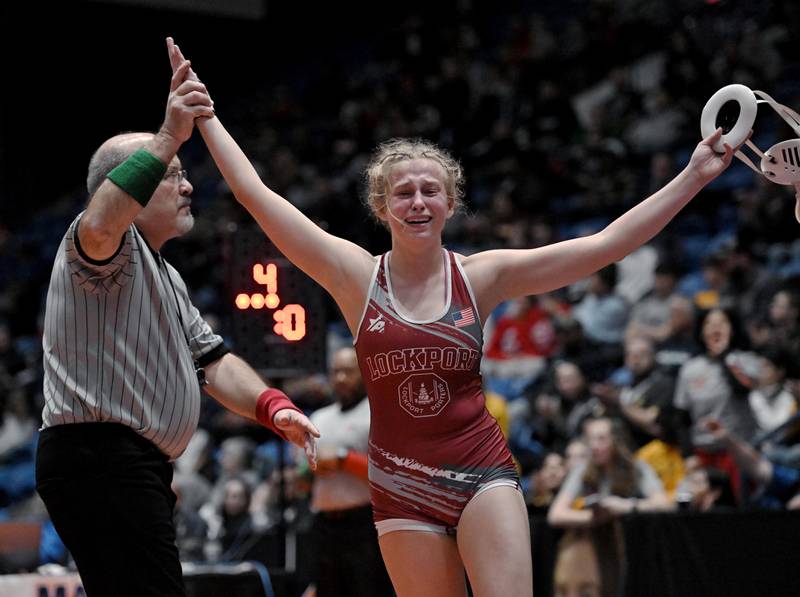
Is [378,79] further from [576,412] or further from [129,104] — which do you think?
[576,412]

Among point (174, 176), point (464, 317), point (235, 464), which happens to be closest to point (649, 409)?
point (235, 464)

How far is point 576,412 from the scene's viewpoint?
7965 millimetres

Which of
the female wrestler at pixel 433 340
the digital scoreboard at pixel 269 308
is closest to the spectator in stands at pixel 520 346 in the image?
the digital scoreboard at pixel 269 308

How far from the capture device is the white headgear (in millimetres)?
3500

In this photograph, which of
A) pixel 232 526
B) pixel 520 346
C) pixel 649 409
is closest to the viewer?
pixel 649 409

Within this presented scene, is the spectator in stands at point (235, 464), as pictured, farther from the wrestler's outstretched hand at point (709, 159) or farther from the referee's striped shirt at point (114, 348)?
the wrestler's outstretched hand at point (709, 159)

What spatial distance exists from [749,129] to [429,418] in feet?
4.26

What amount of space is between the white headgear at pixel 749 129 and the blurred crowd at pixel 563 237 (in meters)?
2.62

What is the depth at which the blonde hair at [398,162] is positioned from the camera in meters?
3.63

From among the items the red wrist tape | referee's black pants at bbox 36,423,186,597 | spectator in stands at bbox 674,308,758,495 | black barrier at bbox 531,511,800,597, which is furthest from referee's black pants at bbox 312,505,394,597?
referee's black pants at bbox 36,423,186,597

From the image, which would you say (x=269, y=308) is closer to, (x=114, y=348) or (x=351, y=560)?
(x=351, y=560)

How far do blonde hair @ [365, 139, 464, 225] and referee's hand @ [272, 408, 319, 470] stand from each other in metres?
0.75

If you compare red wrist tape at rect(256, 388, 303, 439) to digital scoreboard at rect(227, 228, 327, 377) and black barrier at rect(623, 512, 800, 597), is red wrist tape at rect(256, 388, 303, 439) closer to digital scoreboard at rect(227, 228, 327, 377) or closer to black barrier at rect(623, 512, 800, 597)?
black barrier at rect(623, 512, 800, 597)

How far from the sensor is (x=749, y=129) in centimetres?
351
